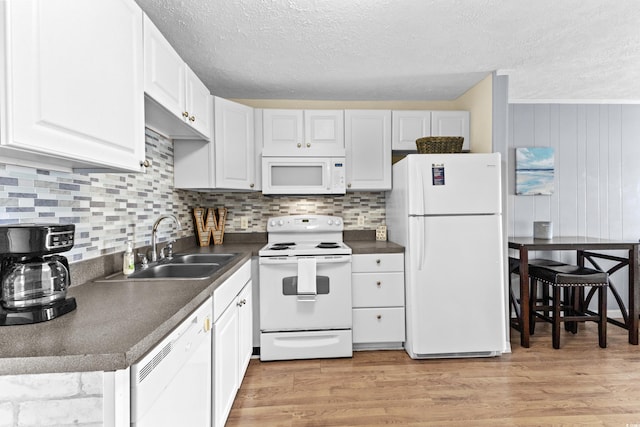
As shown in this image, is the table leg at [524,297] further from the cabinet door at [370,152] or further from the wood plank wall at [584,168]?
the cabinet door at [370,152]

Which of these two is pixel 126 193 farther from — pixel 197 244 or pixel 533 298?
pixel 533 298

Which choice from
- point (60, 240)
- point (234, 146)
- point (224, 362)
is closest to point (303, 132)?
point (234, 146)

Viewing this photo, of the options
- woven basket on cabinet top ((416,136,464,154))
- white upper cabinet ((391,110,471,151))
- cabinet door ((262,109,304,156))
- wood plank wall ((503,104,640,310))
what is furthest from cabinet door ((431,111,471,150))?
cabinet door ((262,109,304,156))

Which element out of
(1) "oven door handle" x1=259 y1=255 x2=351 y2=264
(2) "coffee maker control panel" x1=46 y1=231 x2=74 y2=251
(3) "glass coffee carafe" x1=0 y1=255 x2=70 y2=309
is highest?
(2) "coffee maker control panel" x1=46 y1=231 x2=74 y2=251

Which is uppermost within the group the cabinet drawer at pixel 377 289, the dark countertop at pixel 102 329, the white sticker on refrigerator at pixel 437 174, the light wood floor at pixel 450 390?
the white sticker on refrigerator at pixel 437 174

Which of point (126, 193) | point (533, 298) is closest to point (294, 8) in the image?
point (126, 193)

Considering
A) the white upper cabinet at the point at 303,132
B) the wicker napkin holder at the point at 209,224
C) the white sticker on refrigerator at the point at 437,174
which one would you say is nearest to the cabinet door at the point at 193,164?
the wicker napkin holder at the point at 209,224

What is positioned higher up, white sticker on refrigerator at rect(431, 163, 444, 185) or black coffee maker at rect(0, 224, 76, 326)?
white sticker on refrigerator at rect(431, 163, 444, 185)

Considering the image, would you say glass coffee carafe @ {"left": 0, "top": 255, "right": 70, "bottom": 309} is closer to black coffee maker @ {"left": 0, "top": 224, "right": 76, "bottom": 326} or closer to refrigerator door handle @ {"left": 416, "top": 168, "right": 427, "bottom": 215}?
black coffee maker @ {"left": 0, "top": 224, "right": 76, "bottom": 326}

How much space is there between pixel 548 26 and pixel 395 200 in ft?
5.08

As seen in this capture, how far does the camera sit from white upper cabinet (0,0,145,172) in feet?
2.60

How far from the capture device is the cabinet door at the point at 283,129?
2912 millimetres

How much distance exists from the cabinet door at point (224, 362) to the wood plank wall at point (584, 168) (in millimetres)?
2894

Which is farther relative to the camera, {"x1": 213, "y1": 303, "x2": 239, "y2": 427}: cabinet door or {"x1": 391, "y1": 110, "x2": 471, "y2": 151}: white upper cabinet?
{"x1": 391, "y1": 110, "x2": 471, "y2": 151}: white upper cabinet
